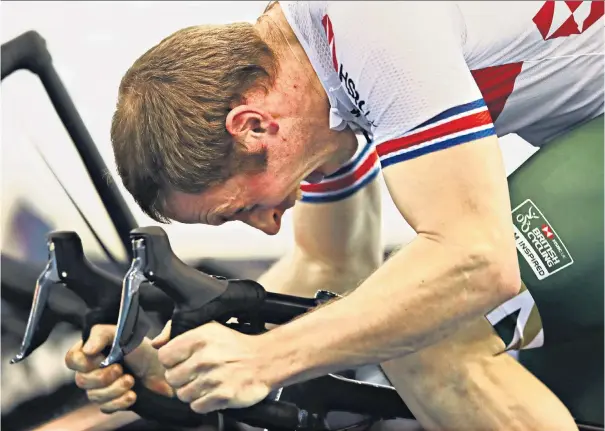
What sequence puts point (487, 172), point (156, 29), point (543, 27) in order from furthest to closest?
1. point (156, 29)
2. point (543, 27)
3. point (487, 172)

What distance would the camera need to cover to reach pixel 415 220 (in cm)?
55

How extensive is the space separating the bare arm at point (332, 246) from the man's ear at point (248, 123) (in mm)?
198

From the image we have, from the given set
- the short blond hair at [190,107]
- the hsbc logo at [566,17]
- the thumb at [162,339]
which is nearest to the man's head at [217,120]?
the short blond hair at [190,107]

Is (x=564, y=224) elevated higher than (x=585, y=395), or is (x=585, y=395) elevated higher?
(x=564, y=224)

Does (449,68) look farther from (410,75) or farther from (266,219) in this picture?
(266,219)

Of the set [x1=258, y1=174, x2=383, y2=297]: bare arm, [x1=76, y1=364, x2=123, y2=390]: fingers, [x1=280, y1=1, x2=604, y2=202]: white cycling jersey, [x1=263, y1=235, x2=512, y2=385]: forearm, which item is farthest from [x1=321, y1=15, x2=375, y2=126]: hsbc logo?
[x1=76, y1=364, x2=123, y2=390]: fingers

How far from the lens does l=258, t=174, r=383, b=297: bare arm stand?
2.63 ft

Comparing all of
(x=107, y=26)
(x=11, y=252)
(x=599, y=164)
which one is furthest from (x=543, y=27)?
(x=11, y=252)

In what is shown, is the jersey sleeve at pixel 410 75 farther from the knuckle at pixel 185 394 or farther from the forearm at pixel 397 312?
the knuckle at pixel 185 394

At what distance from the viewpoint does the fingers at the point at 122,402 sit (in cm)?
69

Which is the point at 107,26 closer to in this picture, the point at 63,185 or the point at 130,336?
the point at 63,185

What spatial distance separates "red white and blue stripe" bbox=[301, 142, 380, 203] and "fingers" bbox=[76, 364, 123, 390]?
27 cm

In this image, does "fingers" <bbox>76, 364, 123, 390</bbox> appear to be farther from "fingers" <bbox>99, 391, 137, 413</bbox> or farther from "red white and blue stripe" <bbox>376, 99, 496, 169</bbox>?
"red white and blue stripe" <bbox>376, 99, 496, 169</bbox>

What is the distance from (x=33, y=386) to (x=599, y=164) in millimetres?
625
